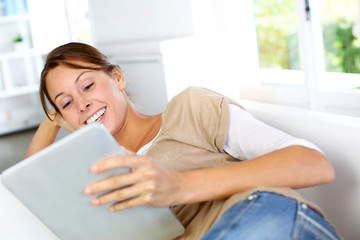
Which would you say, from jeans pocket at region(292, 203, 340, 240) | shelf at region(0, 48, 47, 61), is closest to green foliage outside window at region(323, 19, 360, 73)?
jeans pocket at region(292, 203, 340, 240)

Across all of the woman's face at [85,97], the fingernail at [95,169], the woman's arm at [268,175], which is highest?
the woman's face at [85,97]

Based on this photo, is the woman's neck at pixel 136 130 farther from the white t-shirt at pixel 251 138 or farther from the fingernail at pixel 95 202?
the fingernail at pixel 95 202

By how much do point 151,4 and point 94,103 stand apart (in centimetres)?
174

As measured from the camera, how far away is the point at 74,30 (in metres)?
5.22

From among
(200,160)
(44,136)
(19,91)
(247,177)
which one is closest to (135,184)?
(247,177)

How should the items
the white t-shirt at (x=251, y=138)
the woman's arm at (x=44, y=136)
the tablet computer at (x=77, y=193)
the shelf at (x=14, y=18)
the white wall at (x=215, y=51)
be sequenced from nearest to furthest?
the tablet computer at (x=77, y=193) < the white t-shirt at (x=251, y=138) < the woman's arm at (x=44, y=136) < the white wall at (x=215, y=51) < the shelf at (x=14, y=18)

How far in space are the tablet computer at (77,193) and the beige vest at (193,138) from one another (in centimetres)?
11

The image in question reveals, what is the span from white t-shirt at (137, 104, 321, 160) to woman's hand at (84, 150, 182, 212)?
10.9 inches

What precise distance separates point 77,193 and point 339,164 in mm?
649

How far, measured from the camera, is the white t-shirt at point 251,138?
117cm

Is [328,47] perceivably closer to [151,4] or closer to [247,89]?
[247,89]

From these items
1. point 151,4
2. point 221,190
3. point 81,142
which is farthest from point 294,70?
point 81,142

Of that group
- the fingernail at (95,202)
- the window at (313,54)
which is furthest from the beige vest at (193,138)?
the window at (313,54)

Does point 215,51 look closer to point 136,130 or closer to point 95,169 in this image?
point 136,130
